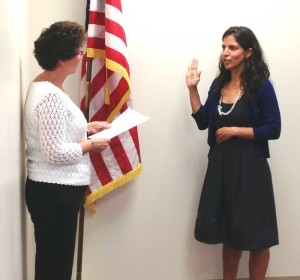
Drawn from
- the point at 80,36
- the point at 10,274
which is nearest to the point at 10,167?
the point at 10,274

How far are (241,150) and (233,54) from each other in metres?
0.49

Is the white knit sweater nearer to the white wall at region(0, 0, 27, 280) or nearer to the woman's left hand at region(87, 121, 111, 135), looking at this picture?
the white wall at region(0, 0, 27, 280)

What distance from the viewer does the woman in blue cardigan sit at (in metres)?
2.14

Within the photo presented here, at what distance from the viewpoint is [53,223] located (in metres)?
1.67

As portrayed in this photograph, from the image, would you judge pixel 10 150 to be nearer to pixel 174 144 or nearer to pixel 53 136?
pixel 53 136

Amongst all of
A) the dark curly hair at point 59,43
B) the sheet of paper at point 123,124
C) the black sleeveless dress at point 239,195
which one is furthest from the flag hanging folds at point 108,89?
the dark curly hair at point 59,43

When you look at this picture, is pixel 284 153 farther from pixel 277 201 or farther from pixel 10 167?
pixel 10 167

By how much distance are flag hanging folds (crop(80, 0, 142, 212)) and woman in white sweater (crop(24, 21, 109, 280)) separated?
0.53 metres

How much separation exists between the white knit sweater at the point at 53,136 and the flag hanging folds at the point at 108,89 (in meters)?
0.57

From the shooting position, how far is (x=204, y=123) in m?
2.32

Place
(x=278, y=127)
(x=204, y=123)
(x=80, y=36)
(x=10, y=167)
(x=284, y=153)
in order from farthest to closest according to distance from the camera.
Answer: (x=284, y=153) < (x=204, y=123) < (x=278, y=127) < (x=80, y=36) < (x=10, y=167)

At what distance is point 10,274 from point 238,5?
1.89 m

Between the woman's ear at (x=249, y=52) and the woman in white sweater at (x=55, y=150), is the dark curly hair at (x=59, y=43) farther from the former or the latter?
the woman's ear at (x=249, y=52)

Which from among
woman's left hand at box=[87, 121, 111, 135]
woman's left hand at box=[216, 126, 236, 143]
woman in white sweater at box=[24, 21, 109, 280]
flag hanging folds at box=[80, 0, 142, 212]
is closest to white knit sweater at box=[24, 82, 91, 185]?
woman in white sweater at box=[24, 21, 109, 280]
